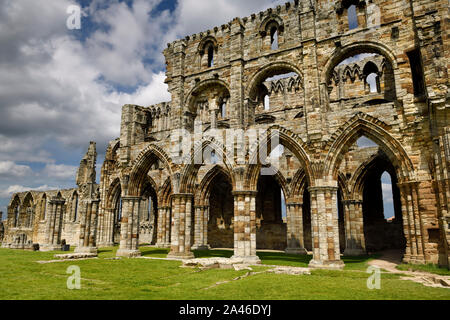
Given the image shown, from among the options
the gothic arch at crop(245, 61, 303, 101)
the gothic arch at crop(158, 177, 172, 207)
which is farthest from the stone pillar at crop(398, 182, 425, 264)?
the gothic arch at crop(158, 177, 172, 207)

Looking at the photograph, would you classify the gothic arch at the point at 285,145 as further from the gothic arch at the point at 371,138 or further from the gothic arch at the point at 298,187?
the gothic arch at the point at 298,187

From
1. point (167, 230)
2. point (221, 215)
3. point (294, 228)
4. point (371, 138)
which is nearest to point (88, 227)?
point (167, 230)

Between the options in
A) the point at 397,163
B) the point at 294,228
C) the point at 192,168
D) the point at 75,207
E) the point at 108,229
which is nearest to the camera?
the point at 397,163

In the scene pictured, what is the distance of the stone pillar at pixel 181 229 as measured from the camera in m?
15.6

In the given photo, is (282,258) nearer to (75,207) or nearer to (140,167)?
(140,167)

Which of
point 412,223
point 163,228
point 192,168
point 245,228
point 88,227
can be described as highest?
point 192,168

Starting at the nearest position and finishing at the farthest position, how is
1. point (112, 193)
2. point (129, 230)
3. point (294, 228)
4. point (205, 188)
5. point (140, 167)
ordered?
point (129, 230)
point (140, 167)
point (294, 228)
point (205, 188)
point (112, 193)

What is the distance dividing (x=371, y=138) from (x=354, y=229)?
7417 millimetres

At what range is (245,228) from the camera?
14.2 meters

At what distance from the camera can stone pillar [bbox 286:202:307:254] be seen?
65.2ft

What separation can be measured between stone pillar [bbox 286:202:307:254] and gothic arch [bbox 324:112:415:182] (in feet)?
24.4
